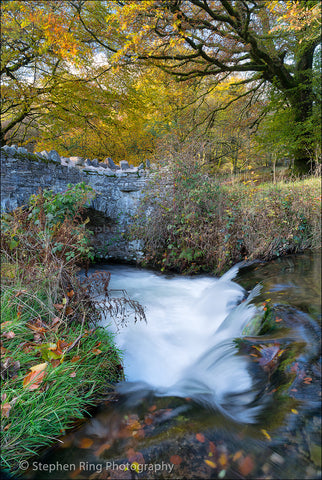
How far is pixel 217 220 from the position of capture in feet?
19.6

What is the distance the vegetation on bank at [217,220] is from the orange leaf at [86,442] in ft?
13.6

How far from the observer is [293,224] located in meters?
5.06

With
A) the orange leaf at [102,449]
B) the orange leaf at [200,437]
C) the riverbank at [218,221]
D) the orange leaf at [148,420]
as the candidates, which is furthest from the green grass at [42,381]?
the riverbank at [218,221]

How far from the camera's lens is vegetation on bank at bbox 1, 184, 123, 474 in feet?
6.38

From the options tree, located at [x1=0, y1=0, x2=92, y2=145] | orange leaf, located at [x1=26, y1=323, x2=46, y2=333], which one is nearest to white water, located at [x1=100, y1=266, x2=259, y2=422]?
orange leaf, located at [x1=26, y1=323, x2=46, y2=333]

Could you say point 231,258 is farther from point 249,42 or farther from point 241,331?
point 249,42

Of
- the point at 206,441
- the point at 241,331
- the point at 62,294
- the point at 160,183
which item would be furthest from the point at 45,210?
the point at 206,441

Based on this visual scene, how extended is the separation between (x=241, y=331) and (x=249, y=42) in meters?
7.84

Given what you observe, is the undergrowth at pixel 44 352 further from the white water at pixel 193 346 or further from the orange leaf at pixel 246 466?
the orange leaf at pixel 246 466

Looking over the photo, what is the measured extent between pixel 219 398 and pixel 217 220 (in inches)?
161

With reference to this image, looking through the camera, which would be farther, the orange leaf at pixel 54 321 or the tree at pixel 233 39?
the tree at pixel 233 39

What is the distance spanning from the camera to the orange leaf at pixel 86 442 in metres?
1.98

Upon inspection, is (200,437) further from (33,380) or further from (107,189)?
(107,189)

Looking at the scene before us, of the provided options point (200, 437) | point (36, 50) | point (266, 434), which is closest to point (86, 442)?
point (200, 437)
